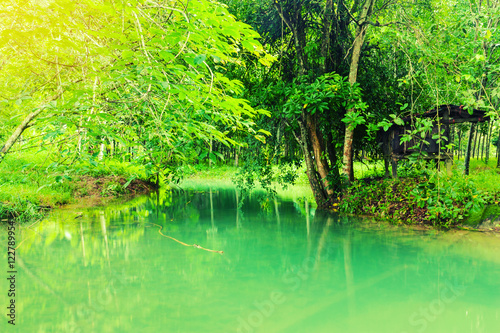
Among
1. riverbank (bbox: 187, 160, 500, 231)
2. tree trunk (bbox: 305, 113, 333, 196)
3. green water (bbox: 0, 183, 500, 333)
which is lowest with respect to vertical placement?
green water (bbox: 0, 183, 500, 333)

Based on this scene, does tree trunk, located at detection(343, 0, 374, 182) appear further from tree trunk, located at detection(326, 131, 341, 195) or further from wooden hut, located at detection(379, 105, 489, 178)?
wooden hut, located at detection(379, 105, 489, 178)

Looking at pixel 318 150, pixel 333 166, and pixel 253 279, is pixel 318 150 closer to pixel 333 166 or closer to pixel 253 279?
pixel 333 166

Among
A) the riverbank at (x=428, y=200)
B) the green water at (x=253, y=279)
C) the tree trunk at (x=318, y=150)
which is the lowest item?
the green water at (x=253, y=279)

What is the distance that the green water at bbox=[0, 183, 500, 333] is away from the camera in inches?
121

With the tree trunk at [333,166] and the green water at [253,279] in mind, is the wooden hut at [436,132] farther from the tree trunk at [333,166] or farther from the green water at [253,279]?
the green water at [253,279]

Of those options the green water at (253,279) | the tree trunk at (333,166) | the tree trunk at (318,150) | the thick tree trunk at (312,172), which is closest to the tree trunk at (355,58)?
the tree trunk at (333,166)

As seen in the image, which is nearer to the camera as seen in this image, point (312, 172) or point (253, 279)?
point (253, 279)

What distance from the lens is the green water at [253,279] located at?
3.07 m

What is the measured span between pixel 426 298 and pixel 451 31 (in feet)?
21.9

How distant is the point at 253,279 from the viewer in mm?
4117

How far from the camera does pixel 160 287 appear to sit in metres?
3.81

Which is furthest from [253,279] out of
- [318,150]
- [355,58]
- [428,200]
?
[355,58]

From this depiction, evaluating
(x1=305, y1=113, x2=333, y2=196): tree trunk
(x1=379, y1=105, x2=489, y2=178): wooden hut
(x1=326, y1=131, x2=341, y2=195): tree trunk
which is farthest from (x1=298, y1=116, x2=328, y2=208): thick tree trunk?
(x1=379, y1=105, x2=489, y2=178): wooden hut

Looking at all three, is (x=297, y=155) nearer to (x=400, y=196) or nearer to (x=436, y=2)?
(x=400, y=196)
